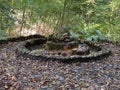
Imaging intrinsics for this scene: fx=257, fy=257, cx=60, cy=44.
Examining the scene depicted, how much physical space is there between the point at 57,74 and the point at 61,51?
72.0 inches

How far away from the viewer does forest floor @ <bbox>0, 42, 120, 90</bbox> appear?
469cm

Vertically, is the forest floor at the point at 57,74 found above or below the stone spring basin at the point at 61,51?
Answer: below

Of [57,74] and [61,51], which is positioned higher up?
[61,51]

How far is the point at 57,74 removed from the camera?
534 centimetres

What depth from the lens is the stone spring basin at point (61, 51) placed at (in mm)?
6263

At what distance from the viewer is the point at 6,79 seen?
4.91m

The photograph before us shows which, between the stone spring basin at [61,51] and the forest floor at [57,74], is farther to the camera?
the stone spring basin at [61,51]

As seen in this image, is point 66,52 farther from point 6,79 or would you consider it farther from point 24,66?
point 6,79

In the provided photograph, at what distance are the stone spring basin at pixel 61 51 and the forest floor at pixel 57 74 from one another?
15 centimetres

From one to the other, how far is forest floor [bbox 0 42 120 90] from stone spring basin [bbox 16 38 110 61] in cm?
15

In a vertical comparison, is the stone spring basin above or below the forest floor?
above

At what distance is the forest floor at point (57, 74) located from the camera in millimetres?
4687

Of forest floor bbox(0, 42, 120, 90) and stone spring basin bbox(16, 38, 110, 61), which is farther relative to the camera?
stone spring basin bbox(16, 38, 110, 61)

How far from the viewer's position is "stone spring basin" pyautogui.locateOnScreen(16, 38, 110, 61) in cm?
626
